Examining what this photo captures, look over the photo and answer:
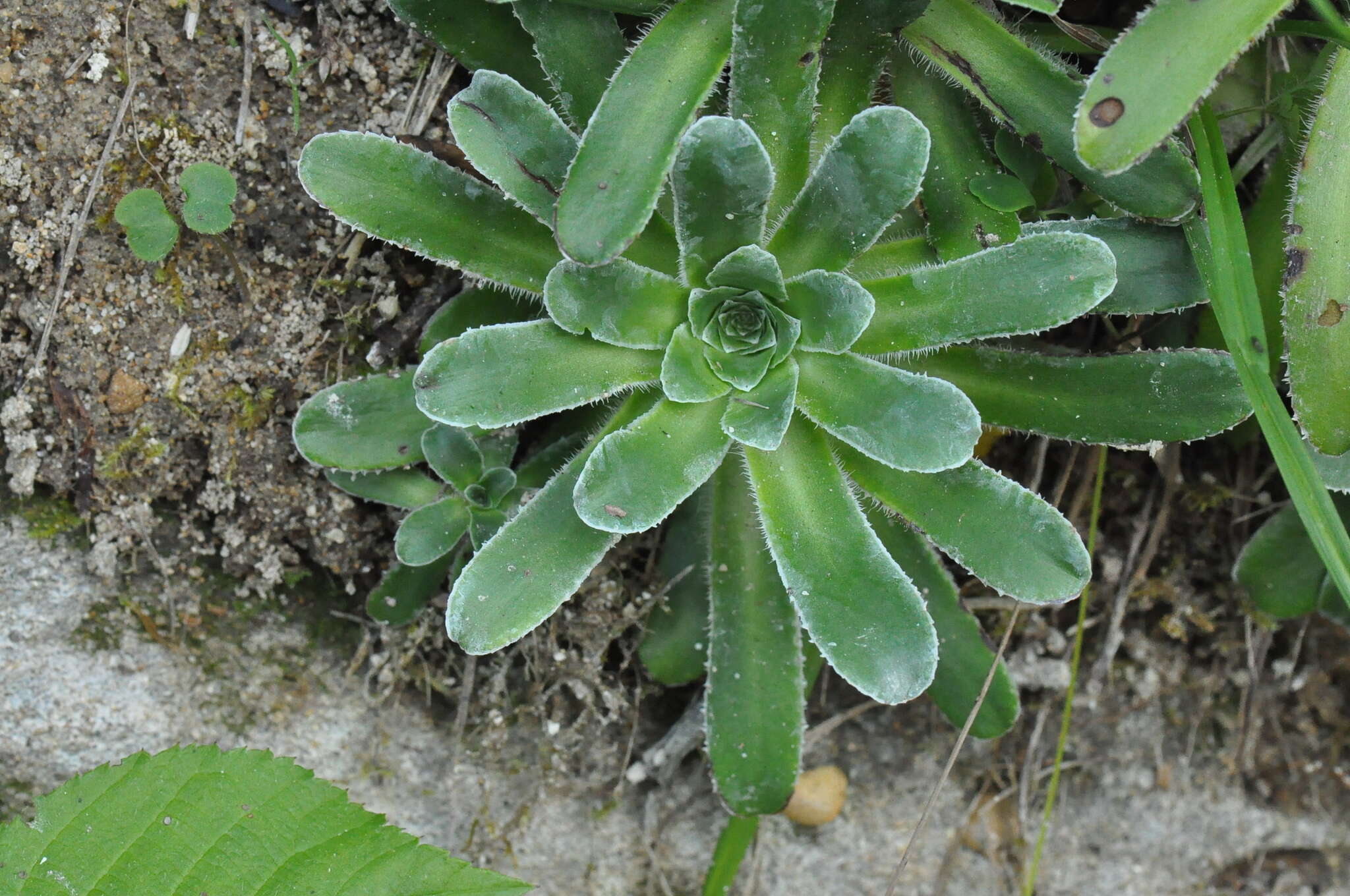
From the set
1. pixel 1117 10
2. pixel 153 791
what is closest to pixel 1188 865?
pixel 1117 10

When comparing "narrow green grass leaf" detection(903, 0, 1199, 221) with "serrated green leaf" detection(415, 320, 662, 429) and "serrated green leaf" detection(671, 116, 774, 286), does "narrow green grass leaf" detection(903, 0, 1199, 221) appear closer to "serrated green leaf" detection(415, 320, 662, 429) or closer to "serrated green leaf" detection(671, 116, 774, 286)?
"serrated green leaf" detection(671, 116, 774, 286)

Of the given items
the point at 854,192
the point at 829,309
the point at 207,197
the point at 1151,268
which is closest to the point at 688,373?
the point at 829,309

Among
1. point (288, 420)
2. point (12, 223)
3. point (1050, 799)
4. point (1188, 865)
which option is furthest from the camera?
point (1188, 865)

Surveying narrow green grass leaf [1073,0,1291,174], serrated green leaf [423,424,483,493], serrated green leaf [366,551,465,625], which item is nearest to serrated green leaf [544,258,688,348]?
serrated green leaf [423,424,483,493]

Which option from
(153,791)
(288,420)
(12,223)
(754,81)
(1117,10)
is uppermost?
(1117,10)

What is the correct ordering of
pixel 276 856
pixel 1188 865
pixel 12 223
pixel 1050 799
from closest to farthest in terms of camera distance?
pixel 276 856 < pixel 12 223 < pixel 1050 799 < pixel 1188 865

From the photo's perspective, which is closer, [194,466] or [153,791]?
[153,791]

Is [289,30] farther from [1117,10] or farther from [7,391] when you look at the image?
[1117,10]
